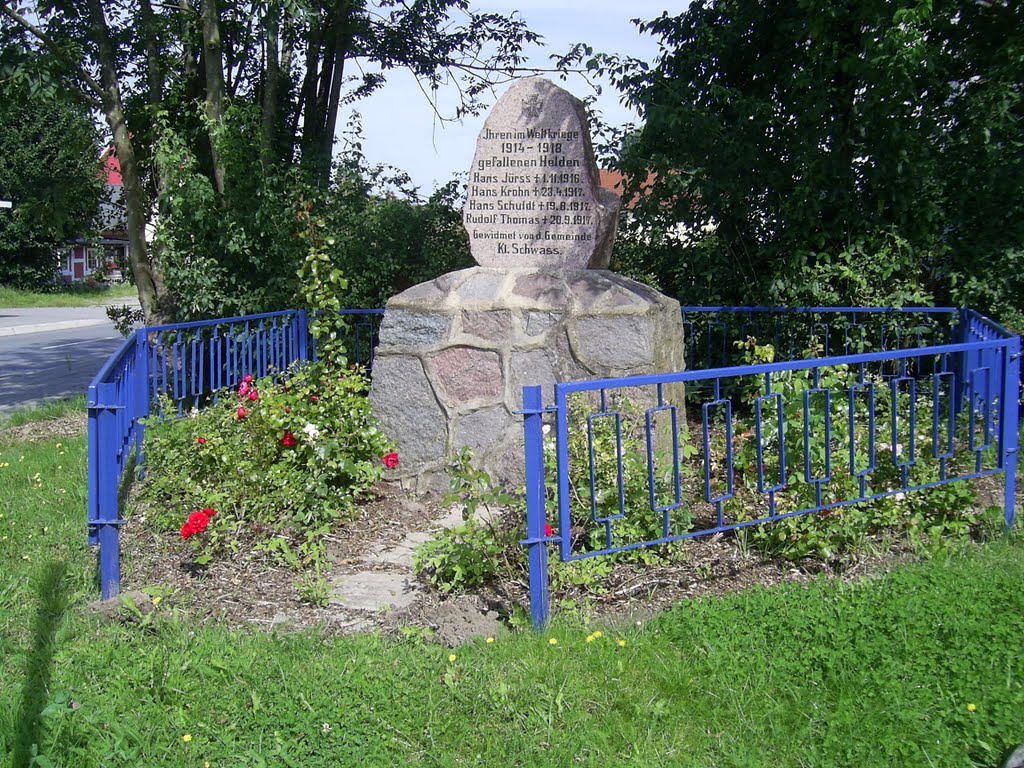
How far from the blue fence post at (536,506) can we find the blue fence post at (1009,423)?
2223 mm

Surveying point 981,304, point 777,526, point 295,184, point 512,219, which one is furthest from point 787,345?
point 295,184

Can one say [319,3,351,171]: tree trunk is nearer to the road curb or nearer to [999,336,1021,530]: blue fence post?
[999,336,1021,530]: blue fence post

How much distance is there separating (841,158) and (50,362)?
10538 mm

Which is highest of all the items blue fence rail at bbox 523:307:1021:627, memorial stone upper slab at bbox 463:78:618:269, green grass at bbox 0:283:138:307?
memorial stone upper slab at bbox 463:78:618:269

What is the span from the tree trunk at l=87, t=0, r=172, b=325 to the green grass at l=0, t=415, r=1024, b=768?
18.0 feet

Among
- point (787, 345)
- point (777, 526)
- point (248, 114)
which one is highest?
point (248, 114)

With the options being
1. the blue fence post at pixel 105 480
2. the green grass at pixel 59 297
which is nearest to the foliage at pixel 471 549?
the blue fence post at pixel 105 480

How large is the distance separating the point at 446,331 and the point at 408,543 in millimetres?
1376

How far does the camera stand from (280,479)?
4.69 meters

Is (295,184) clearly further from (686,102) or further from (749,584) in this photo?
(749,584)

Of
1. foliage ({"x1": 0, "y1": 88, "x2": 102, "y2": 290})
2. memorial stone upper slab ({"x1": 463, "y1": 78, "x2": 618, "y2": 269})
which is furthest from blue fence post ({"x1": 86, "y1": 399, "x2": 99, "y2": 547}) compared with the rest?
foliage ({"x1": 0, "y1": 88, "x2": 102, "y2": 290})

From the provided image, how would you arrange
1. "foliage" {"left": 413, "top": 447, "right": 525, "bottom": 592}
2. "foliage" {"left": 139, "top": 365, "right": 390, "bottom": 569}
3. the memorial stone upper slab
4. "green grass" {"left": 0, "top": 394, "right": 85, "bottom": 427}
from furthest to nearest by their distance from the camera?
"green grass" {"left": 0, "top": 394, "right": 85, "bottom": 427}, the memorial stone upper slab, "foliage" {"left": 139, "top": 365, "right": 390, "bottom": 569}, "foliage" {"left": 413, "top": 447, "right": 525, "bottom": 592}

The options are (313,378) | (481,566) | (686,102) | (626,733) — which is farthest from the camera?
(686,102)

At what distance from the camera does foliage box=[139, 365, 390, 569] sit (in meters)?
4.51
